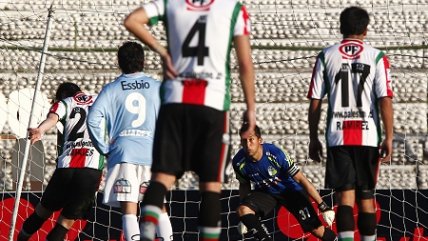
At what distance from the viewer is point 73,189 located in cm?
805

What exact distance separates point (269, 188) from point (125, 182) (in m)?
2.07

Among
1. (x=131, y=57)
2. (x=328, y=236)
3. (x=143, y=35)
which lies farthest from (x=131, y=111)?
(x=328, y=236)

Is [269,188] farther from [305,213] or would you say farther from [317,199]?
[317,199]

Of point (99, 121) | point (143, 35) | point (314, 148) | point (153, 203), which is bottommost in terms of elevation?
point (153, 203)

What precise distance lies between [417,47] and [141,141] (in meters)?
6.17

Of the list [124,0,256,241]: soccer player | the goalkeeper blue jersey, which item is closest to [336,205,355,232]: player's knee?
[124,0,256,241]: soccer player

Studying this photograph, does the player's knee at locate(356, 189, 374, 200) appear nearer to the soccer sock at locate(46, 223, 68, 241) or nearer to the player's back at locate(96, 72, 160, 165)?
the player's back at locate(96, 72, 160, 165)

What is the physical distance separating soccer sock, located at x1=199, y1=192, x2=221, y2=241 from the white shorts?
2078 millimetres

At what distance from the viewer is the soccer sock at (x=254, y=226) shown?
27.7ft

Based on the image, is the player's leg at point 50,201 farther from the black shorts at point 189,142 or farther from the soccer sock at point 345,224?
the black shorts at point 189,142

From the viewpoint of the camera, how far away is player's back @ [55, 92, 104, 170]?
806cm

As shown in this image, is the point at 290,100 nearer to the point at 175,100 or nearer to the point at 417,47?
the point at 417,47

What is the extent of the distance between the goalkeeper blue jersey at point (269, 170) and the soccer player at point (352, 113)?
86.2 inches

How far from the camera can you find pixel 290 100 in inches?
477
